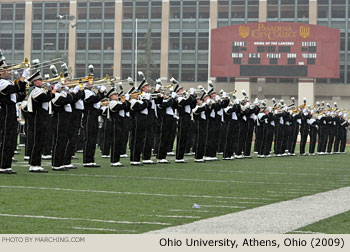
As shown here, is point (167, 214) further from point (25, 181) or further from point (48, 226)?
point (25, 181)

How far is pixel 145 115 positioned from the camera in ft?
65.0

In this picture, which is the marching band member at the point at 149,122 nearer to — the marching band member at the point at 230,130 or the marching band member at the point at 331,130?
the marching band member at the point at 230,130

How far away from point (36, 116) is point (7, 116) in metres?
0.84

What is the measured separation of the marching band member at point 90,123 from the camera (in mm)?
18559

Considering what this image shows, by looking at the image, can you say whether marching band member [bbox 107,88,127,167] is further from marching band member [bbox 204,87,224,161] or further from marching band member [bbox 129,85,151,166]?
marching band member [bbox 204,87,224,161]

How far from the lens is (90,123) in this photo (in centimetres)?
1891

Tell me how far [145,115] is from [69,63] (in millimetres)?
70717

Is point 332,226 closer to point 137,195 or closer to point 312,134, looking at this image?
point 137,195

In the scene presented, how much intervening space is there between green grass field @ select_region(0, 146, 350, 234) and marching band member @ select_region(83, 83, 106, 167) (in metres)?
0.64

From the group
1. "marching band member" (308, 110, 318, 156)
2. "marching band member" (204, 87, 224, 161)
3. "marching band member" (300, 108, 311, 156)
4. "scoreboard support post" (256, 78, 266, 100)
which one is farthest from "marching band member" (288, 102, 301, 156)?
"scoreboard support post" (256, 78, 266, 100)

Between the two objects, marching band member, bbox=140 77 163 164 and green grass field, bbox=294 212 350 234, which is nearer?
green grass field, bbox=294 212 350 234

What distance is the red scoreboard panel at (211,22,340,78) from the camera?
6809 centimetres

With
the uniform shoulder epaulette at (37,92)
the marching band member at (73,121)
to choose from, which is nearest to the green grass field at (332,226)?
the uniform shoulder epaulette at (37,92)

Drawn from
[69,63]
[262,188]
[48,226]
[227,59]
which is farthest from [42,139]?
[69,63]
